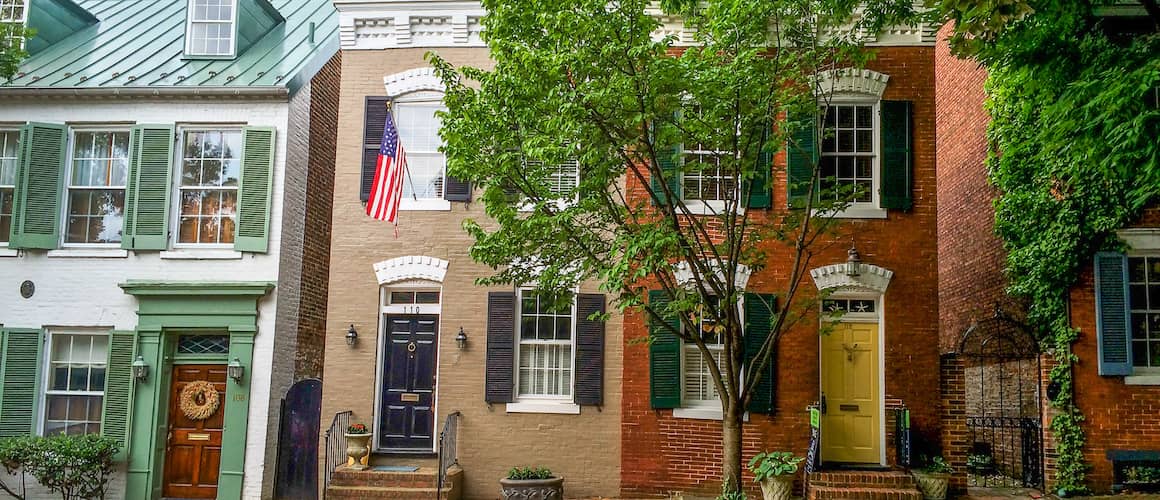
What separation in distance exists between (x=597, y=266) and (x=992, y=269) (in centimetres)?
843

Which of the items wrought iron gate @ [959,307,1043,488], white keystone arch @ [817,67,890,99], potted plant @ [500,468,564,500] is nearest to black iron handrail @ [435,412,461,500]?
potted plant @ [500,468,564,500]

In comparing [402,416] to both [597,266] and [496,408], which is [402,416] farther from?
[597,266]

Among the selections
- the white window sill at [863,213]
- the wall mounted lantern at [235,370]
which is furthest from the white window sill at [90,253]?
the white window sill at [863,213]

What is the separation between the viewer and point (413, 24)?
42.5 ft

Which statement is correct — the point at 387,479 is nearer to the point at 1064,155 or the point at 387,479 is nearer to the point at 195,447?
the point at 195,447

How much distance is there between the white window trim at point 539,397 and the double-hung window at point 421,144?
6.63 ft

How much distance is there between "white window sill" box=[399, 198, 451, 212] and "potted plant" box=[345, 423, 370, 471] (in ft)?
10.3

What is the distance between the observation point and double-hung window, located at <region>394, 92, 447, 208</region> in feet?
42.0

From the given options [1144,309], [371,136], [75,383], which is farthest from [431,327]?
[1144,309]

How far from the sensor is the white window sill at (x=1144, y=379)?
A: 1225cm

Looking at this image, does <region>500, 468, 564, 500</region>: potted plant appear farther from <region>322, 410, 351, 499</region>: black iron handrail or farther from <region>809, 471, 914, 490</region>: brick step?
<region>809, 471, 914, 490</region>: brick step

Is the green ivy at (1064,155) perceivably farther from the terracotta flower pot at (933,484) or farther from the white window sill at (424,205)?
the white window sill at (424,205)

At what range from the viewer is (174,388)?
12977 millimetres

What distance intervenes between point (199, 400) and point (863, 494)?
9.27 meters
